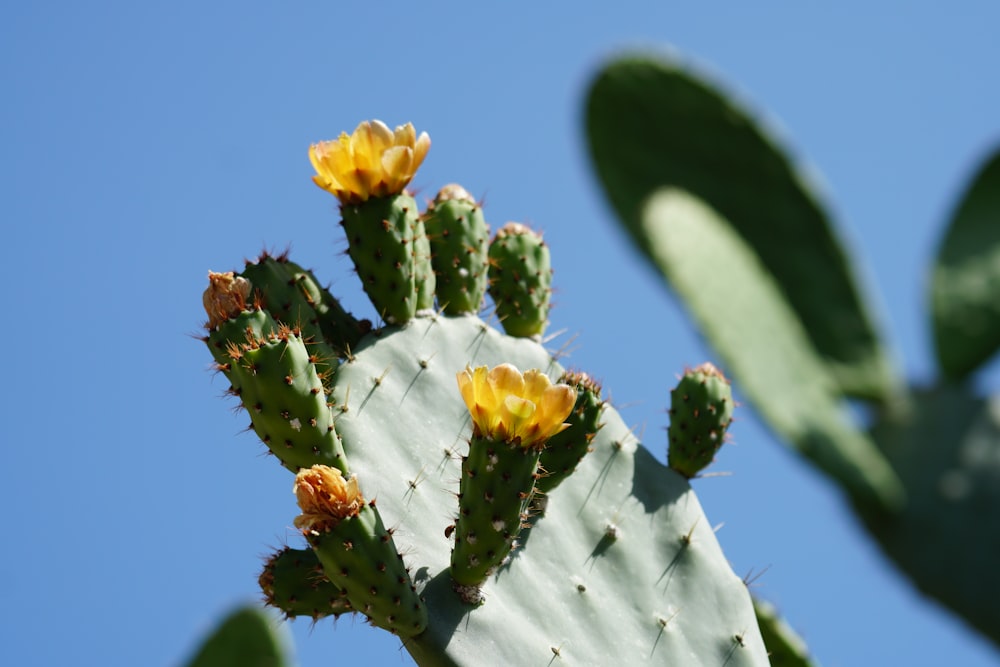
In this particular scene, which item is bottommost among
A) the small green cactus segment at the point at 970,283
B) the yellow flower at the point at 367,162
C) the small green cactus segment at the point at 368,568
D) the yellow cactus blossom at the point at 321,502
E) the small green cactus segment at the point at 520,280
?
the small green cactus segment at the point at 970,283

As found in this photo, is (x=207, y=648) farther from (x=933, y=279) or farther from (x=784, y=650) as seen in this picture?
(x=784, y=650)

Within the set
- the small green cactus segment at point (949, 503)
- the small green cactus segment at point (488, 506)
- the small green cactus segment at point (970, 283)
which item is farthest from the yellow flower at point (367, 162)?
the small green cactus segment at point (949, 503)

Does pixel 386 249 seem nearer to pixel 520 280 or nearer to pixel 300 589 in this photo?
pixel 520 280

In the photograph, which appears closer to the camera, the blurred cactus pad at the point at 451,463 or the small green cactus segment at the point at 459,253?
the blurred cactus pad at the point at 451,463

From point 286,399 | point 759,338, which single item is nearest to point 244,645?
point 286,399

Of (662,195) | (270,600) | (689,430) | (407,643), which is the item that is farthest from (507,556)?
(662,195)

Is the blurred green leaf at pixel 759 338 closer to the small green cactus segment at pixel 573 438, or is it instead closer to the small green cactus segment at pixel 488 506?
the small green cactus segment at pixel 488 506
